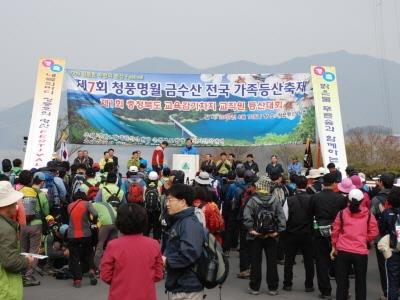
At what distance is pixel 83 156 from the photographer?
12570mm

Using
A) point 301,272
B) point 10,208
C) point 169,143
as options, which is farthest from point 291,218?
point 169,143

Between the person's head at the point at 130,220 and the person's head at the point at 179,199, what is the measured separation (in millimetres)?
306

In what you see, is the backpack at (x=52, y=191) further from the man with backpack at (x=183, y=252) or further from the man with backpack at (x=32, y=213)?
the man with backpack at (x=183, y=252)

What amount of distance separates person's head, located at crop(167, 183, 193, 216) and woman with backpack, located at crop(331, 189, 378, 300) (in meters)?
2.81

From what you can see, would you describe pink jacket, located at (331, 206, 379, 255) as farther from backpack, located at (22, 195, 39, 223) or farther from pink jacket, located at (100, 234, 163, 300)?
backpack, located at (22, 195, 39, 223)

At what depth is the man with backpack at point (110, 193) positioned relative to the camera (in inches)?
309

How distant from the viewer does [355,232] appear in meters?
6.12

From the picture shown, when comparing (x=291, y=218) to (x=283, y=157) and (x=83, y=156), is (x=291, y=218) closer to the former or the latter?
(x=83, y=156)

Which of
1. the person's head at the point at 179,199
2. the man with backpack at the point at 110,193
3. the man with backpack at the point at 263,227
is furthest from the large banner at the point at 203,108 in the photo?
the person's head at the point at 179,199

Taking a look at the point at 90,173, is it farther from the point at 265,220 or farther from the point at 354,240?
the point at 354,240

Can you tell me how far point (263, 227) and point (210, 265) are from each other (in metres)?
3.21

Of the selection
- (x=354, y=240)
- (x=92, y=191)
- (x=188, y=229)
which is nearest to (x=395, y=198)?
(x=354, y=240)

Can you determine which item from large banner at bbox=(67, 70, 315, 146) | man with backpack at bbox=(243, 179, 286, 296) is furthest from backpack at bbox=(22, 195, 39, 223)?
large banner at bbox=(67, 70, 315, 146)

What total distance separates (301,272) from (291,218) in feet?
6.09
